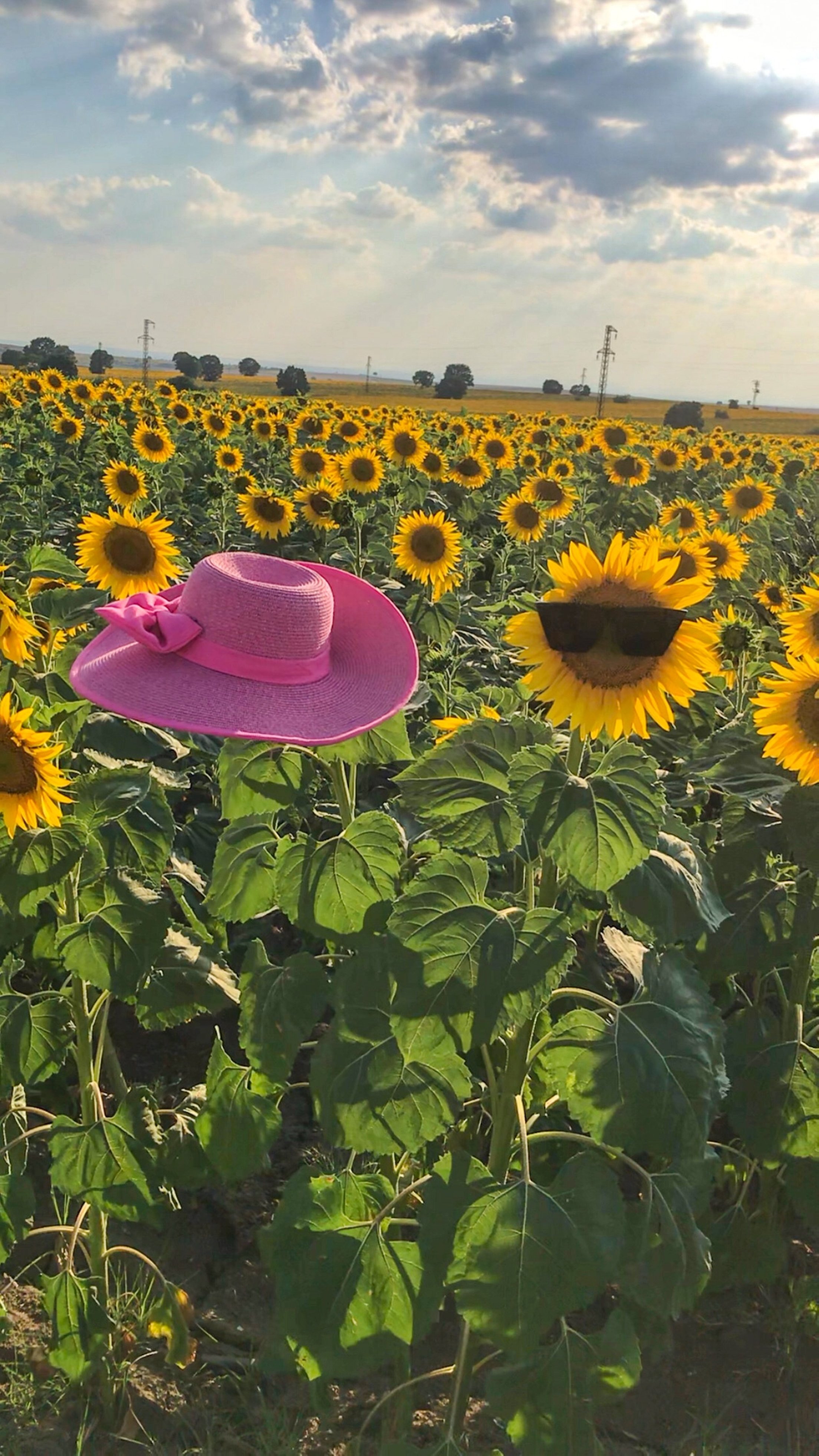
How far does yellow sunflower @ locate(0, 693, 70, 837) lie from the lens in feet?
7.61

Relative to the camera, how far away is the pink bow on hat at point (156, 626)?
2096 mm

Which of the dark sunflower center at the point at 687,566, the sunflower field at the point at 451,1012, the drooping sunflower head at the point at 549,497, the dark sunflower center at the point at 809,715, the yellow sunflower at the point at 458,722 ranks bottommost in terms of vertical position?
the sunflower field at the point at 451,1012

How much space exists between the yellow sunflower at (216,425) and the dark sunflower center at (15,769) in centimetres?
1359

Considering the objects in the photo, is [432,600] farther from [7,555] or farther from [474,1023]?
[474,1023]

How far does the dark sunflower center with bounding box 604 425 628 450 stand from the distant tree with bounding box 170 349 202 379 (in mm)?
39170

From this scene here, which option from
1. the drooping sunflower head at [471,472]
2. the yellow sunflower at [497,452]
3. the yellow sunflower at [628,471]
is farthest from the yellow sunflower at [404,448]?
the yellow sunflower at [628,471]

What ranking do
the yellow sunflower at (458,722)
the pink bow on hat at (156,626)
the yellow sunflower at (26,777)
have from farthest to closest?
the yellow sunflower at (458,722) → the yellow sunflower at (26,777) → the pink bow on hat at (156,626)

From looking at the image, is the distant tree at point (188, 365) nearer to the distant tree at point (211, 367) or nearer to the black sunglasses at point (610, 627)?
the distant tree at point (211, 367)

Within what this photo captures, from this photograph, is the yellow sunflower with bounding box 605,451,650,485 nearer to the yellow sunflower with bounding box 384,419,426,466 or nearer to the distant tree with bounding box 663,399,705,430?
the yellow sunflower with bounding box 384,419,426,466

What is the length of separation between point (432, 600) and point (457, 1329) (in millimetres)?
5088

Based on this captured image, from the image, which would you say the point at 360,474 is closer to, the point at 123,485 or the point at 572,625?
the point at 123,485

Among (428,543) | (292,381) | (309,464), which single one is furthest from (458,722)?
(292,381)

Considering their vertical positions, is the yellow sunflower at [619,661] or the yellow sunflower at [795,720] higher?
the yellow sunflower at [619,661]

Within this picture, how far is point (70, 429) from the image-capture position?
14.9 metres
